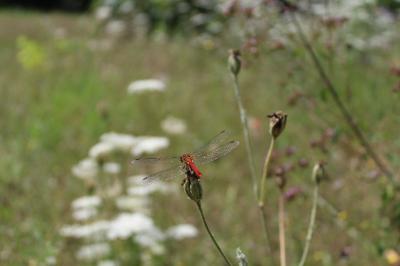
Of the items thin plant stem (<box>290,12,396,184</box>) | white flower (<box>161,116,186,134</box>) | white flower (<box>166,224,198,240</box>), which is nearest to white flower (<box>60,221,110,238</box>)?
white flower (<box>166,224,198,240</box>)

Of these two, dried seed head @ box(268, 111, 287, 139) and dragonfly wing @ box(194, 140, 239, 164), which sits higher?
dried seed head @ box(268, 111, 287, 139)

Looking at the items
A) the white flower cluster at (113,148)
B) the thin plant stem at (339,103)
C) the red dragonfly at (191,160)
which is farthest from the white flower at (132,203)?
the red dragonfly at (191,160)

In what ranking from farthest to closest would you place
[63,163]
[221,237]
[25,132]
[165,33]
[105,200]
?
[165,33]
[25,132]
[63,163]
[221,237]
[105,200]

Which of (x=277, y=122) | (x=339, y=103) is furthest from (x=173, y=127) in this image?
(x=277, y=122)

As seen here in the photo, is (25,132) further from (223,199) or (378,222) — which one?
(378,222)

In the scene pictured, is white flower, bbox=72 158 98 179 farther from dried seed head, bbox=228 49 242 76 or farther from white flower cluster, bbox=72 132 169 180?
dried seed head, bbox=228 49 242 76

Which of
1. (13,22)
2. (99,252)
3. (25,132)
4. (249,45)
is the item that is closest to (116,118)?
(25,132)

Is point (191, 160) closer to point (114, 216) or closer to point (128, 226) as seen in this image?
point (128, 226)
